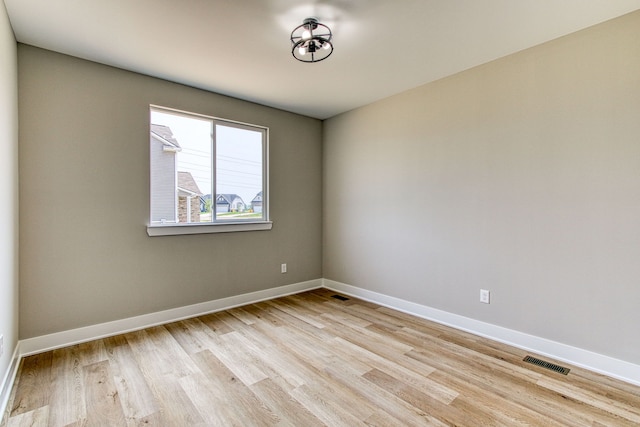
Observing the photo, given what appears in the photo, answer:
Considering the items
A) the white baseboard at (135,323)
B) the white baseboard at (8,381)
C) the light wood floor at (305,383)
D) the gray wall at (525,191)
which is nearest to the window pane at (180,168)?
the white baseboard at (135,323)

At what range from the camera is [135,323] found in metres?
2.83

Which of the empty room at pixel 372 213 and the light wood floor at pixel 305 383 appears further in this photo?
the empty room at pixel 372 213

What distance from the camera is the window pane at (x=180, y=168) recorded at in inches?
118

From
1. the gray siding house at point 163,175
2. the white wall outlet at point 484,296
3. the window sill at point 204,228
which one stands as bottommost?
the white wall outlet at point 484,296

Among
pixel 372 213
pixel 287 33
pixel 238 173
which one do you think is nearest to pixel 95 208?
pixel 238 173

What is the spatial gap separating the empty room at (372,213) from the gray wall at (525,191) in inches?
0.6

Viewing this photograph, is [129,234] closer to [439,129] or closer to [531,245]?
[439,129]

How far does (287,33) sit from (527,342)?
3068 mm

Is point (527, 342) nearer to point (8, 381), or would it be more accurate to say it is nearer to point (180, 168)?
point (180, 168)

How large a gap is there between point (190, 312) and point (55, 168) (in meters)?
1.77

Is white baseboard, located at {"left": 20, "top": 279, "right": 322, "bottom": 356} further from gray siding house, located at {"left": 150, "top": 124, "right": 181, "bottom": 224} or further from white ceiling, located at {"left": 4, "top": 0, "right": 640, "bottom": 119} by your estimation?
white ceiling, located at {"left": 4, "top": 0, "right": 640, "bottom": 119}

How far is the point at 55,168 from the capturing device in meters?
2.46

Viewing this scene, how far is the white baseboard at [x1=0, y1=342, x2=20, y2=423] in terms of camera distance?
1.72m

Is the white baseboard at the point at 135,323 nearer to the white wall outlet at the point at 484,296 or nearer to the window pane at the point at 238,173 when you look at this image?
the window pane at the point at 238,173
